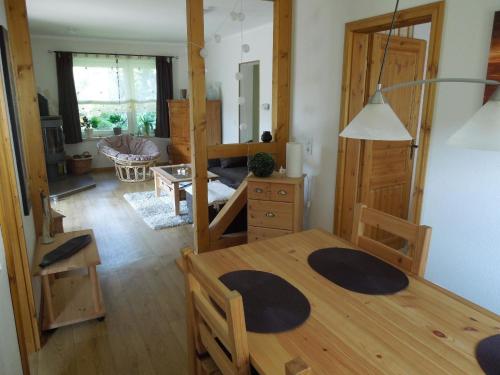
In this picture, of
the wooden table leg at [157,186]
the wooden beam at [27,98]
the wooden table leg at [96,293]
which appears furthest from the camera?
the wooden table leg at [157,186]

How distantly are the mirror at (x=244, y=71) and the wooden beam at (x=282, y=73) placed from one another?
40.5 inches

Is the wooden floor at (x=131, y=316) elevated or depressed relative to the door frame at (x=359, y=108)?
depressed

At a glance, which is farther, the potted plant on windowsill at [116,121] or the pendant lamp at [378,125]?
the potted plant on windowsill at [116,121]

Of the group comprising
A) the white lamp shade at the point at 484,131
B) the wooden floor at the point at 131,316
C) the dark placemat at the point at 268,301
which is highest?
the white lamp shade at the point at 484,131

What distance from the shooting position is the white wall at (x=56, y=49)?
6719 millimetres

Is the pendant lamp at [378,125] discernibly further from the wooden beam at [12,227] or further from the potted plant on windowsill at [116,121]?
the potted plant on windowsill at [116,121]

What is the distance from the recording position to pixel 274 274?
161cm

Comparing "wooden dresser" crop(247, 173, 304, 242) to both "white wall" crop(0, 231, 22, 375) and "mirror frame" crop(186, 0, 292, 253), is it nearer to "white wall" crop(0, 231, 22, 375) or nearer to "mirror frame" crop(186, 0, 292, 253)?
"mirror frame" crop(186, 0, 292, 253)

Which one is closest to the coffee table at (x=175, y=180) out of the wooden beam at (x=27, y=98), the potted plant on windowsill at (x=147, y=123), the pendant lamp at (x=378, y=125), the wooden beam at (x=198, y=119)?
the wooden beam at (x=198, y=119)

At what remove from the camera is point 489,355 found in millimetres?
1105

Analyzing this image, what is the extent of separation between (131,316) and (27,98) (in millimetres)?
1791

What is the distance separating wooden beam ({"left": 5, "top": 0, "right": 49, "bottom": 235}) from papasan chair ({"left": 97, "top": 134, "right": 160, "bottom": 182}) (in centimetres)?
358

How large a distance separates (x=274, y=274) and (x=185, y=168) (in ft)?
Answer: 12.9

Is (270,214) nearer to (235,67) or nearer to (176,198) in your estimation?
(176,198)
